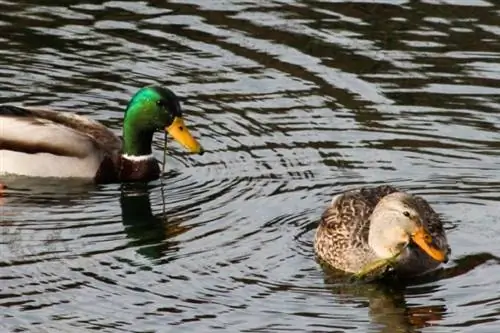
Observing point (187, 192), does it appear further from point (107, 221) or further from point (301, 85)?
point (301, 85)

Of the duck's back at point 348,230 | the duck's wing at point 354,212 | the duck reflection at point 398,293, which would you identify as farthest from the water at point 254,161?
the duck's wing at point 354,212

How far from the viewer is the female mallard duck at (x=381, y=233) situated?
1266 centimetres

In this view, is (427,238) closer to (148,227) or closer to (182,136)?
(148,227)

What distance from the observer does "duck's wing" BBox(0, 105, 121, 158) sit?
51.4 feet

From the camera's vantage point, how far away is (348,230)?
1320cm

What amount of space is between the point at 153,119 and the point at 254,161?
97 centimetres

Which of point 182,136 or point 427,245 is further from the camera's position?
point 182,136

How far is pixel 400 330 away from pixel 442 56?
237 inches

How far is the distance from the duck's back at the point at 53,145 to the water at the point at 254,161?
22cm

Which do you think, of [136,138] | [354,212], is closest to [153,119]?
[136,138]

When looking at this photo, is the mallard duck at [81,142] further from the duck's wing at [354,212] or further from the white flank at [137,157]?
the duck's wing at [354,212]

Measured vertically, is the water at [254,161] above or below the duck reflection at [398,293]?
above

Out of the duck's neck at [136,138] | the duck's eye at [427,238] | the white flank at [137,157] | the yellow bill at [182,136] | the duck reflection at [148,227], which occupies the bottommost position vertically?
the duck reflection at [148,227]

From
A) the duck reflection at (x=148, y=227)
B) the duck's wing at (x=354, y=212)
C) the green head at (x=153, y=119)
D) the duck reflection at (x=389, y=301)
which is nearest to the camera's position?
the duck reflection at (x=389, y=301)
